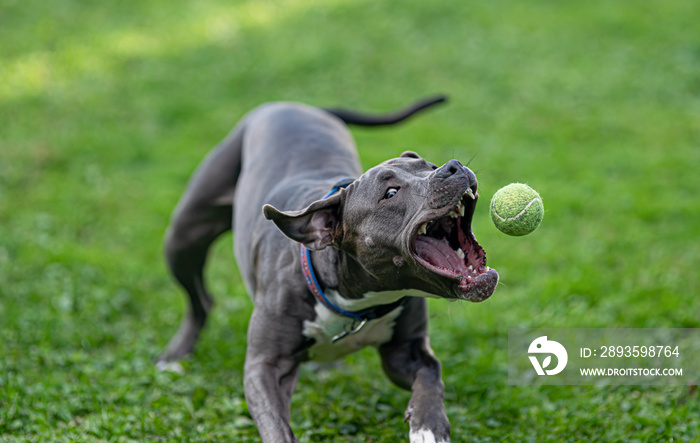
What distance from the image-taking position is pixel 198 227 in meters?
5.67

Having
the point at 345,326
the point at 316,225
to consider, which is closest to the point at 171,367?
the point at 345,326

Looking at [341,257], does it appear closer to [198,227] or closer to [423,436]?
[423,436]

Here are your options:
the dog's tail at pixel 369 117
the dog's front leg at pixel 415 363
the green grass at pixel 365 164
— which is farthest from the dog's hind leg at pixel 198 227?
the dog's front leg at pixel 415 363

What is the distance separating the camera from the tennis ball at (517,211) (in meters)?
3.46

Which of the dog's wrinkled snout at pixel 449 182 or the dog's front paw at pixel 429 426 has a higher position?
the dog's wrinkled snout at pixel 449 182

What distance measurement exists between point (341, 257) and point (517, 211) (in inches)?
34.6

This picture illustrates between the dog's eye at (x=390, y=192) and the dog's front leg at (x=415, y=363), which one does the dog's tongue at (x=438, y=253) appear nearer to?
the dog's eye at (x=390, y=192)

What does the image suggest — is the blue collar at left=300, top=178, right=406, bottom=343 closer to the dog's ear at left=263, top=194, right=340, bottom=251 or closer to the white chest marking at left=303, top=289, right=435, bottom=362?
the white chest marking at left=303, top=289, right=435, bottom=362

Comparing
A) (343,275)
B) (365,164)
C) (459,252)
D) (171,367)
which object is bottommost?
(365,164)

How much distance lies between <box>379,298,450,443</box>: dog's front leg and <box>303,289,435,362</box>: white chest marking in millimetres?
71

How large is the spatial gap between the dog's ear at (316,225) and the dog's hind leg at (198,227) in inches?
74.7

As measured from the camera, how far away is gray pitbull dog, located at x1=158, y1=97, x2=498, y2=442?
3373mm

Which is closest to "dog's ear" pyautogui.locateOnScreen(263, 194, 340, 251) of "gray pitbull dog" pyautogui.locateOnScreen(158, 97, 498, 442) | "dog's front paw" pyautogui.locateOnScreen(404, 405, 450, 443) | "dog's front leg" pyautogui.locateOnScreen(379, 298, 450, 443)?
"gray pitbull dog" pyautogui.locateOnScreen(158, 97, 498, 442)

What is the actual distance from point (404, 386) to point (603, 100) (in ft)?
24.7
